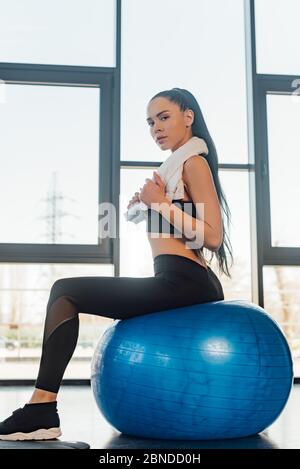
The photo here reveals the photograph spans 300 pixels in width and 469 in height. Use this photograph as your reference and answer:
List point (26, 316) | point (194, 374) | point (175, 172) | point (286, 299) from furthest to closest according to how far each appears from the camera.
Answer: point (286, 299), point (26, 316), point (175, 172), point (194, 374)

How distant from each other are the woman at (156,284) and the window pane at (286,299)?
5.41 feet

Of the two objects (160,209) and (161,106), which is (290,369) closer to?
(160,209)

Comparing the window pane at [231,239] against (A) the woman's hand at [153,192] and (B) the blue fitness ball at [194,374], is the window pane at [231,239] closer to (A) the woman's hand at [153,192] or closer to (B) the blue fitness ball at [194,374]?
(A) the woman's hand at [153,192]

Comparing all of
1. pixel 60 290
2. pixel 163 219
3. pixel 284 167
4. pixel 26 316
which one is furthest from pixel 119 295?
pixel 284 167

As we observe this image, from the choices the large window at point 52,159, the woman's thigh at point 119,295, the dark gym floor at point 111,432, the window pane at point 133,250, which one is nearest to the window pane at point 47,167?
the large window at point 52,159

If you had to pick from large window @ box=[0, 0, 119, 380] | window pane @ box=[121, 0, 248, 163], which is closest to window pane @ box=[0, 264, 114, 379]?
large window @ box=[0, 0, 119, 380]

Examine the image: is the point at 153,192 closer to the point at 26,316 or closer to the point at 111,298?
the point at 111,298

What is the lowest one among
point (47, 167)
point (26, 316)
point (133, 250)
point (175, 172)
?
point (26, 316)

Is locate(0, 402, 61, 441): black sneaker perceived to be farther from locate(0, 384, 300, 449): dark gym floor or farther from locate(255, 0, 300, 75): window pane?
locate(255, 0, 300, 75): window pane

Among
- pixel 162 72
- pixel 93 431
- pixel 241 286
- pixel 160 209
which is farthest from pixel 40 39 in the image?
pixel 93 431

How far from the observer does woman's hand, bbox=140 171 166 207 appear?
5.82 feet

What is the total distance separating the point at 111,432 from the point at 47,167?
197cm

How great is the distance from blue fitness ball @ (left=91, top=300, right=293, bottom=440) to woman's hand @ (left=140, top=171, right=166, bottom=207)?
333 millimetres

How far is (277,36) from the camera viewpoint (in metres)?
3.75
